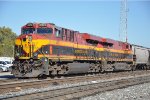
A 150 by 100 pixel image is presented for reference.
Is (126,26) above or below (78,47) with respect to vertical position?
above

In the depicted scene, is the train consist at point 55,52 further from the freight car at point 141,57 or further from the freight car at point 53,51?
the freight car at point 141,57

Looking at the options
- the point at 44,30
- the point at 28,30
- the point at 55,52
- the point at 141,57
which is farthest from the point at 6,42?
the point at 44,30

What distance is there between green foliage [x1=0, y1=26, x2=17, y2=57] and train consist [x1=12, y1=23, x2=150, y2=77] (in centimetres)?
5212

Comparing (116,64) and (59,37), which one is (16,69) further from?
(116,64)

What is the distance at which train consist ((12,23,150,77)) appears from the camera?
18.1 m

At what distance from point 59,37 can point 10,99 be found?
10470 mm

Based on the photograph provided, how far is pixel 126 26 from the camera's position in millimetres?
54344

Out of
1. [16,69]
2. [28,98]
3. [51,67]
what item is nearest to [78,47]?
[51,67]

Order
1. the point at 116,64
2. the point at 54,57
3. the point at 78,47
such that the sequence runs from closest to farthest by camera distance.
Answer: the point at 54,57, the point at 78,47, the point at 116,64

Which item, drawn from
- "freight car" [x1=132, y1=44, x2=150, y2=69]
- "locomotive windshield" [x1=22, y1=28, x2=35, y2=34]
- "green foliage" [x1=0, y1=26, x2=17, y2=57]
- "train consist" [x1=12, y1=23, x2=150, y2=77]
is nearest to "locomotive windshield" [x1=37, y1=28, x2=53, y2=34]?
"train consist" [x1=12, y1=23, x2=150, y2=77]

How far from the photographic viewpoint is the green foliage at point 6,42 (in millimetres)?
79250

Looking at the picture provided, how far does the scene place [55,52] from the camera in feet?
64.0

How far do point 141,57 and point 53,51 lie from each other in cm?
2377

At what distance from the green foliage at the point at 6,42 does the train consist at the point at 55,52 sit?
2052 inches
